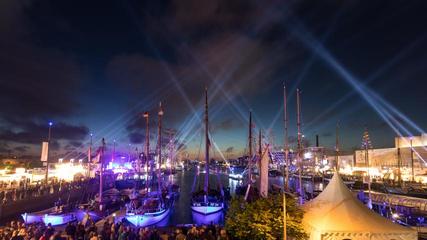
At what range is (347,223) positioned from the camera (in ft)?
57.4

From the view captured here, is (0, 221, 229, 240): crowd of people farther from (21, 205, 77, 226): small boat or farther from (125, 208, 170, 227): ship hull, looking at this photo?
(125, 208, 170, 227): ship hull

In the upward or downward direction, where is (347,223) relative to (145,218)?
upward

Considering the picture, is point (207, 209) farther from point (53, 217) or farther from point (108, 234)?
point (108, 234)

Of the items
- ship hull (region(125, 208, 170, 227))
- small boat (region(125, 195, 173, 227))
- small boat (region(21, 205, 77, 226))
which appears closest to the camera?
small boat (region(21, 205, 77, 226))

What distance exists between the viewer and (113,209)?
174 ft

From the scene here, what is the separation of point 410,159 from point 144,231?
274 feet

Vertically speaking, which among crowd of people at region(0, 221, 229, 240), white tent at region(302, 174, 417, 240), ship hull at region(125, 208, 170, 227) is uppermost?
white tent at region(302, 174, 417, 240)

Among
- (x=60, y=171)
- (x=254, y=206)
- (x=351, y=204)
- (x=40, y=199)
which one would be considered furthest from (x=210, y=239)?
(x=60, y=171)

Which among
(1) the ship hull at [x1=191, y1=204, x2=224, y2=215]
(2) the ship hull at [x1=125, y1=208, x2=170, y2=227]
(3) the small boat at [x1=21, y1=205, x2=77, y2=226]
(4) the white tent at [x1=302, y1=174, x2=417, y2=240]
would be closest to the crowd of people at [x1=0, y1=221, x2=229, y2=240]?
(4) the white tent at [x1=302, y1=174, x2=417, y2=240]

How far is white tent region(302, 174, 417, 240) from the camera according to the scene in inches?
671

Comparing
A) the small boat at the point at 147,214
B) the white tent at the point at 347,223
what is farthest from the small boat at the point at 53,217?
the white tent at the point at 347,223

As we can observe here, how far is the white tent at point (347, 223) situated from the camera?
17031mm

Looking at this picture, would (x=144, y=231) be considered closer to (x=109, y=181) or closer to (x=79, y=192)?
(x=79, y=192)

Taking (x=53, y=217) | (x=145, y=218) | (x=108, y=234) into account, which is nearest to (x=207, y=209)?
(x=145, y=218)
